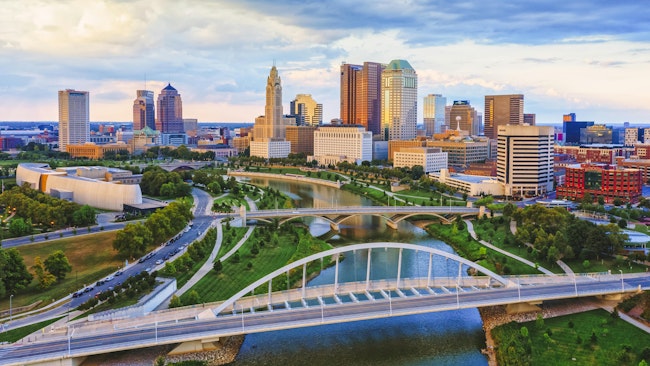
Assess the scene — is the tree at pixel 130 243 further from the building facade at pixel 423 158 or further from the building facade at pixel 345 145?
the building facade at pixel 345 145

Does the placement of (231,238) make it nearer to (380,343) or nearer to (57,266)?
(57,266)

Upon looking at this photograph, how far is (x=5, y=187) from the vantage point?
91938mm

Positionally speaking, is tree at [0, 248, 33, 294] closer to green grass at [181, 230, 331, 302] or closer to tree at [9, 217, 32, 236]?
green grass at [181, 230, 331, 302]

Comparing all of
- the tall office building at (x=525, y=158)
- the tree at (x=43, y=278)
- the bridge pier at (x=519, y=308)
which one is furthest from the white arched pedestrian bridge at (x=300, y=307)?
the tall office building at (x=525, y=158)

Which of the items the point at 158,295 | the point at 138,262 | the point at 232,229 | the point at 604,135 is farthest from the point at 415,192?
the point at 604,135

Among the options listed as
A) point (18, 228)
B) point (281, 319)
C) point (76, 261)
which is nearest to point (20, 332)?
point (281, 319)

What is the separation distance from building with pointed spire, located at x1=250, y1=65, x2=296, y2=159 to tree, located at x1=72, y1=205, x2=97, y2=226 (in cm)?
11080

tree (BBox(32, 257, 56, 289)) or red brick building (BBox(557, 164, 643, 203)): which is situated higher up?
red brick building (BBox(557, 164, 643, 203))

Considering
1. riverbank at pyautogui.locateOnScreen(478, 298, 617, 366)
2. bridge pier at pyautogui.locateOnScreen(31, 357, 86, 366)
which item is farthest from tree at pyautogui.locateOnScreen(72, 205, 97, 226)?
riverbank at pyautogui.locateOnScreen(478, 298, 617, 366)

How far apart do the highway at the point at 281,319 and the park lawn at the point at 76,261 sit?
9.00m

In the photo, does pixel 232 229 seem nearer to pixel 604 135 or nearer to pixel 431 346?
pixel 431 346

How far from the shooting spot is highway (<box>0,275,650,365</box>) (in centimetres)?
2914

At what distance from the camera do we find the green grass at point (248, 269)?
137 ft

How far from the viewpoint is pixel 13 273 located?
38938mm
